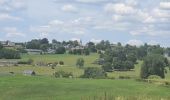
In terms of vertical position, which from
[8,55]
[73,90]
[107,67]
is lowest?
[107,67]

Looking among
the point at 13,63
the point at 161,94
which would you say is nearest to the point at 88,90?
the point at 161,94

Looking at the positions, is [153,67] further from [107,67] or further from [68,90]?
[68,90]

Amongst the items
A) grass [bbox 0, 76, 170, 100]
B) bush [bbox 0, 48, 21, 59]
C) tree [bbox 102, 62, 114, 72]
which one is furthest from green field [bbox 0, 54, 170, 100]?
bush [bbox 0, 48, 21, 59]

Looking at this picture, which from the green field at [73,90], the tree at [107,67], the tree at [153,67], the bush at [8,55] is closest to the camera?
the green field at [73,90]

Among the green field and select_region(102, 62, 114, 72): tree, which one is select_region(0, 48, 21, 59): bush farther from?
the green field

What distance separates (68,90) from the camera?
43.1 meters

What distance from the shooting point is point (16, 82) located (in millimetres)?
48062

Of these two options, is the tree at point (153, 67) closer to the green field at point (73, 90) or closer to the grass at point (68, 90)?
the green field at point (73, 90)

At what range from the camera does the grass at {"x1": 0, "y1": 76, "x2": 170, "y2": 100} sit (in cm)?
3956

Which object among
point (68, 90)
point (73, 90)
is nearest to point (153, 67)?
point (73, 90)

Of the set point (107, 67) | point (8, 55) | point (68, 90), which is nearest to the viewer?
point (68, 90)

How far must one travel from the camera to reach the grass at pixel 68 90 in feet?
130

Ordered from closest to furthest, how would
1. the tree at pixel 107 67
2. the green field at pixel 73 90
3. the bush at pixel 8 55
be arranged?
1. the green field at pixel 73 90
2. the tree at pixel 107 67
3. the bush at pixel 8 55

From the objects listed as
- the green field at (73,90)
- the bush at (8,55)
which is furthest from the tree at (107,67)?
the green field at (73,90)
